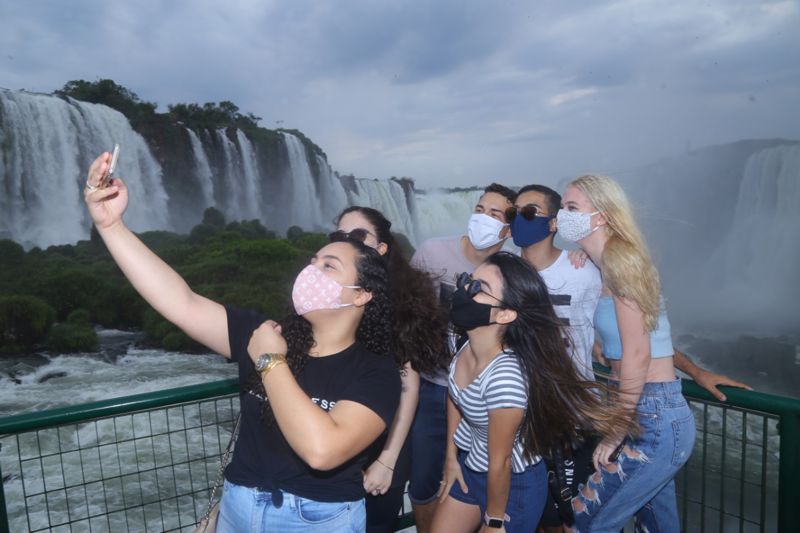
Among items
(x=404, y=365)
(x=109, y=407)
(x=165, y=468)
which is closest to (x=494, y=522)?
(x=404, y=365)

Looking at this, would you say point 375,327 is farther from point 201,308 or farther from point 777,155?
point 777,155

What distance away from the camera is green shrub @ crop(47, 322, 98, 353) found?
17.8 meters

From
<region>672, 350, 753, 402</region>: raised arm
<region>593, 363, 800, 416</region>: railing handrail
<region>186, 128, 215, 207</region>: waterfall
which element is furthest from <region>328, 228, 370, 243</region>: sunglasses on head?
<region>186, 128, 215, 207</region>: waterfall

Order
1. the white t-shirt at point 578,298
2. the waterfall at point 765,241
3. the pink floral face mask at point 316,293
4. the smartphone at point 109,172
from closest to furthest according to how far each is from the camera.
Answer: the smartphone at point 109,172, the pink floral face mask at point 316,293, the white t-shirt at point 578,298, the waterfall at point 765,241

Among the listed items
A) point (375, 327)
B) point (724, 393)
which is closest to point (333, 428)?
point (375, 327)

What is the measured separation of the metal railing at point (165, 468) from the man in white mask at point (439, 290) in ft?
1.39

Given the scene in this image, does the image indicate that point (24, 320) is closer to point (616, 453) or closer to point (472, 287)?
point (472, 287)

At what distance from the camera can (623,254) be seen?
2141mm

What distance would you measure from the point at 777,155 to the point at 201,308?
34314mm

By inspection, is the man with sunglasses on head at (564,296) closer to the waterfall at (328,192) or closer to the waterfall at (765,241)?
the waterfall at (328,192)

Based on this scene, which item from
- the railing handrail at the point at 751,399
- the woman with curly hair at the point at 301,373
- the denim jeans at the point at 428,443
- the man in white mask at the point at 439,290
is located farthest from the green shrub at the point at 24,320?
the railing handrail at the point at 751,399

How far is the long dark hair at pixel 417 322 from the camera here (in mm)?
2197

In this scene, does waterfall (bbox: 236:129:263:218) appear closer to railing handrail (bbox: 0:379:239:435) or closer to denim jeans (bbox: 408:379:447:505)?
railing handrail (bbox: 0:379:239:435)

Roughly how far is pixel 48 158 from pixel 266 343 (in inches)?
937
